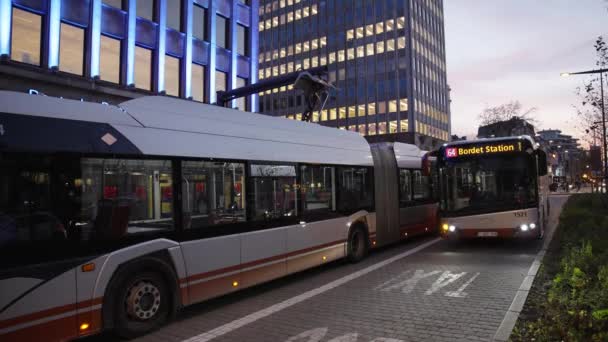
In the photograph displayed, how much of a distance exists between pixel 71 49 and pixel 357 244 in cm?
1488

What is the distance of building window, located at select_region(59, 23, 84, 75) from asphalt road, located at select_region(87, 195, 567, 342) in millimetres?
14212

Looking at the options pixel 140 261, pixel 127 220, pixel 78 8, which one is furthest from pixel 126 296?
pixel 78 8

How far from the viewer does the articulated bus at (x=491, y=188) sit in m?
11.8

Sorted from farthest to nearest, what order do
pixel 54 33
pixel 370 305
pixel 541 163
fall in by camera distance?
pixel 54 33 → pixel 541 163 → pixel 370 305

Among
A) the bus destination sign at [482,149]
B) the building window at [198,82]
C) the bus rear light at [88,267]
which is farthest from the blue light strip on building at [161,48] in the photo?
the bus rear light at [88,267]

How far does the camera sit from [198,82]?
82.1 feet

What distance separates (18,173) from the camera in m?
4.75

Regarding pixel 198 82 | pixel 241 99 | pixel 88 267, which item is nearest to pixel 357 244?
pixel 88 267

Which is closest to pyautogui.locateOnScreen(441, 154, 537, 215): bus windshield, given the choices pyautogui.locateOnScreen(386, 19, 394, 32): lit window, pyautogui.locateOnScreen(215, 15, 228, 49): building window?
pyautogui.locateOnScreen(215, 15, 228, 49): building window

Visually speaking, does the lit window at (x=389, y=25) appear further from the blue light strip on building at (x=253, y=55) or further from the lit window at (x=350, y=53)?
the blue light strip on building at (x=253, y=55)

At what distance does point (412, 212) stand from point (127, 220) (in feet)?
33.2

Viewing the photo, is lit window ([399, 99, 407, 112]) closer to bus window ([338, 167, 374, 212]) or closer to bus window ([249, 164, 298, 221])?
bus window ([338, 167, 374, 212])

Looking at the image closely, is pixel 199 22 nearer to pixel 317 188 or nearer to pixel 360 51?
pixel 317 188

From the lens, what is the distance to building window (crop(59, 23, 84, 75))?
18.3 m
